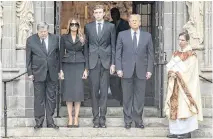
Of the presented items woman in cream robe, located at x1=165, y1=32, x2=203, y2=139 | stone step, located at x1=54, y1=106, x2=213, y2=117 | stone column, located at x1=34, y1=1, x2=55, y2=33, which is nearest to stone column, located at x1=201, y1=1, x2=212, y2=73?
stone step, located at x1=54, y1=106, x2=213, y2=117

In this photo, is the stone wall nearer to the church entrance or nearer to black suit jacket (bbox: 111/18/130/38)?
the church entrance

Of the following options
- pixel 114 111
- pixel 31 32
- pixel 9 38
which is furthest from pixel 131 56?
pixel 9 38

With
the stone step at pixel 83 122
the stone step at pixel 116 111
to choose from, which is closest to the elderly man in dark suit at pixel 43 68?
the stone step at pixel 83 122

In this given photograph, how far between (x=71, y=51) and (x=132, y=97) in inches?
52.0

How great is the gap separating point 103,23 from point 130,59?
2.59 ft

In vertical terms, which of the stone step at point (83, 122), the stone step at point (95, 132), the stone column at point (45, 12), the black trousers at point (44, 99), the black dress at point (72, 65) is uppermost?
the stone column at point (45, 12)

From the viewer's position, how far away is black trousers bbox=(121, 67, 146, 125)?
37.8 feet

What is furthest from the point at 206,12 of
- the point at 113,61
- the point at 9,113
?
the point at 9,113

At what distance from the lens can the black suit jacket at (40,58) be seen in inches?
449

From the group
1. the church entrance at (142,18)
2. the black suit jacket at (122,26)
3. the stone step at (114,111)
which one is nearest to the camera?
the stone step at (114,111)

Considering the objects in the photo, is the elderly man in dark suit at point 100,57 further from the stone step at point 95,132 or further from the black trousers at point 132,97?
the black trousers at point 132,97

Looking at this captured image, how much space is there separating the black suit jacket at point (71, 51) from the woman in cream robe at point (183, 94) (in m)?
1.52

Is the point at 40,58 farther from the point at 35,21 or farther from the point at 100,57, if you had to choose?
the point at 35,21

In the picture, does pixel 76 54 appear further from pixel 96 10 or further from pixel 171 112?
pixel 171 112
